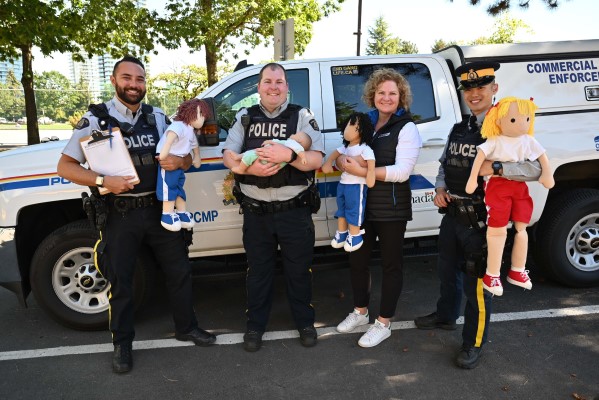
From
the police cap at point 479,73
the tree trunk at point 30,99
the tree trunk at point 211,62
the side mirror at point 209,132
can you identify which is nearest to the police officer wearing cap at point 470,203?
the police cap at point 479,73

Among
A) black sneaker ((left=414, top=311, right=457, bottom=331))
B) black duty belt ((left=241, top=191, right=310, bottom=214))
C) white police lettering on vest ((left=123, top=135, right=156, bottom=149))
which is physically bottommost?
black sneaker ((left=414, top=311, right=457, bottom=331))

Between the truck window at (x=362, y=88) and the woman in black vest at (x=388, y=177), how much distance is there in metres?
0.48

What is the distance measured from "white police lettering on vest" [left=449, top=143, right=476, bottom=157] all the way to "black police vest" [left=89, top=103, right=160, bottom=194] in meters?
1.93

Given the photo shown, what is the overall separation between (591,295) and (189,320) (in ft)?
11.3

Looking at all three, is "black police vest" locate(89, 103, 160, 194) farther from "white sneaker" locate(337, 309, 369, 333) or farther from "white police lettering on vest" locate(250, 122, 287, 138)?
"white sneaker" locate(337, 309, 369, 333)

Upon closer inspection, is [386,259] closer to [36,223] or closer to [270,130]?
[270,130]

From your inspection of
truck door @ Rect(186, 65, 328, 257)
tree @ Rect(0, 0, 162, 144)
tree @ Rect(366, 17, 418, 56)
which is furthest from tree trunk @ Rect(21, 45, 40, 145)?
tree @ Rect(366, 17, 418, 56)

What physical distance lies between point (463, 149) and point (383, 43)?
68931mm

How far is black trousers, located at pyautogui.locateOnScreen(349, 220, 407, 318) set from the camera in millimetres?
3279

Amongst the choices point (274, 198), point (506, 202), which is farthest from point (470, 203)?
point (274, 198)

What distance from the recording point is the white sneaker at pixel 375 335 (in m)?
3.37

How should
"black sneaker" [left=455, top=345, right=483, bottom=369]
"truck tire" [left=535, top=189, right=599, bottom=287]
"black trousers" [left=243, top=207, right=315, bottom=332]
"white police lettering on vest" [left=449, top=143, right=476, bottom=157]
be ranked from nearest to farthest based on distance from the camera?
1. "white police lettering on vest" [left=449, top=143, right=476, bottom=157]
2. "black sneaker" [left=455, top=345, right=483, bottom=369]
3. "black trousers" [left=243, top=207, right=315, bottom=332]
4. "truck tire" [left=535, top=189, right=599, bottom=287]

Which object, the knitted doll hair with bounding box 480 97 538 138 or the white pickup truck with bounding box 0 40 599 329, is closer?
the knitted doll hair with bounding box 480 97 538 138

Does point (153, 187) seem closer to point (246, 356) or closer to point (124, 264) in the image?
point (124, 264)
